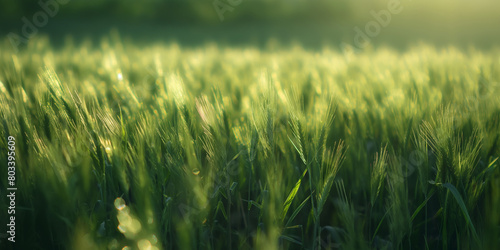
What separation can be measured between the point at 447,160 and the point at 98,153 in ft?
2.71

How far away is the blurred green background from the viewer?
953 cm

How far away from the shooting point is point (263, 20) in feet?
38.0

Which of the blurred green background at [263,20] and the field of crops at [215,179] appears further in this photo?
the blurred green background at [263,20]

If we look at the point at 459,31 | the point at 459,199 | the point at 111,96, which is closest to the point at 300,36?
the point at 459,31

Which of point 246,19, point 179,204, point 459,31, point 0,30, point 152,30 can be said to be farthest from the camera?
point 246,19

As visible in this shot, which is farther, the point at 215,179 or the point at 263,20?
the point at 263,20

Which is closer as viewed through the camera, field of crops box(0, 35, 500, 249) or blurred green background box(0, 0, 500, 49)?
field of crops box(0, 35, 500, 249)

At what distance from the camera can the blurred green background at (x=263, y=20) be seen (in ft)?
31.3

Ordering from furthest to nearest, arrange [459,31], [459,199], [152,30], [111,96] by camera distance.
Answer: [152,30], [459,31], [111,96], [459,199]

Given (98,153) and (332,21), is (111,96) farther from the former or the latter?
(332,21)

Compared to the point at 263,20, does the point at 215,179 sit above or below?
below

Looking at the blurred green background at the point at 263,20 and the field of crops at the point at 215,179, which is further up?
the blurred green background at the point at 263,20

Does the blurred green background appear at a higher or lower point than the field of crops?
higher

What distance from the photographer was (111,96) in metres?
1.47
